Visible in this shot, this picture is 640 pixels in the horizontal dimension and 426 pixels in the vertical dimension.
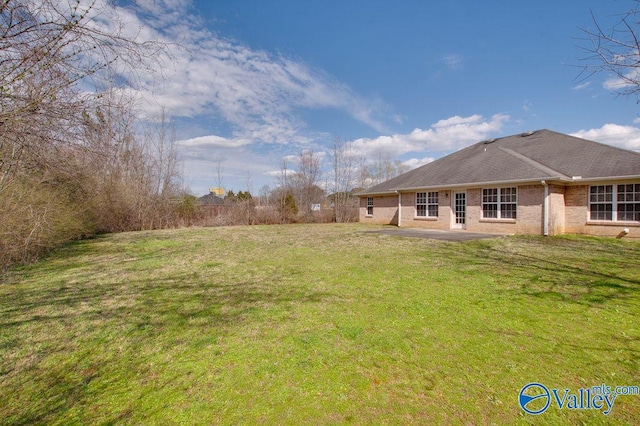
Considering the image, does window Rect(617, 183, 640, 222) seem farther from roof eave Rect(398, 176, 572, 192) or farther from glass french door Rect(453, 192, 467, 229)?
glass french door Rect(453, 192, 467, 229)

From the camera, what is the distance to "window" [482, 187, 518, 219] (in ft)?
44.2

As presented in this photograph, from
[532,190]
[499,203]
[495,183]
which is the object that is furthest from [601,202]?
[495,183]

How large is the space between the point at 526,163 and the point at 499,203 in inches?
89.0

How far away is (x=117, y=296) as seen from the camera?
5.35m

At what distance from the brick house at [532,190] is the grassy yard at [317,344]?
6198mm

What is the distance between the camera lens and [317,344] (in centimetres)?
340

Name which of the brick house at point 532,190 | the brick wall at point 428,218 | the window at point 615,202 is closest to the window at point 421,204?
the brick house at point 532,190

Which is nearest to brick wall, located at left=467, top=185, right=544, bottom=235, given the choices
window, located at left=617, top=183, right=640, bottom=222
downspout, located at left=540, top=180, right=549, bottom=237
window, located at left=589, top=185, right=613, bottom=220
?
downspout, located at left=540, top=180, right=549, bottom=237

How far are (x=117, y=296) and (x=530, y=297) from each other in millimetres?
7186

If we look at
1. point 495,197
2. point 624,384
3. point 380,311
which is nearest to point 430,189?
point 495,197

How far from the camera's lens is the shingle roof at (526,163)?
12130 mm

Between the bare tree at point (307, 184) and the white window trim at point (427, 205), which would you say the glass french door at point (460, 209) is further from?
the bare tree at point (307, 184)

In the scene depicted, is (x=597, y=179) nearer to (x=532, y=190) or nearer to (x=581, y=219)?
(x=581, y=219)

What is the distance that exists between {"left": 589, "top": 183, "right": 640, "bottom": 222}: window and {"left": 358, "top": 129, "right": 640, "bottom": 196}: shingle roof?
28.4 inches
